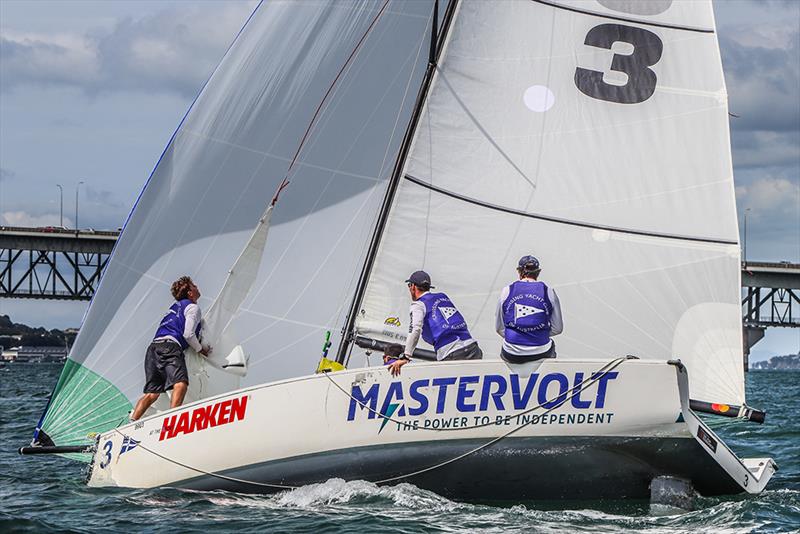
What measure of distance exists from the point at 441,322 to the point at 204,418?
207 cm

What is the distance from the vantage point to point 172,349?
10.8 metres

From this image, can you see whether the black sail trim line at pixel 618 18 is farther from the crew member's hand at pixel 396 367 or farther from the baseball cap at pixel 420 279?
the crew member's hand at pixel 396 367

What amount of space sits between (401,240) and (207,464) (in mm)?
2751

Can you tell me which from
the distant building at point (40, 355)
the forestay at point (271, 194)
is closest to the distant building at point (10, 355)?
the distant building at point (40, 355)

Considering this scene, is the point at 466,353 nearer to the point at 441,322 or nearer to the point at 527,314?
the point at 441,322

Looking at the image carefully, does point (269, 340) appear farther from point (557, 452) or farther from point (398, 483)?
point (557, 452)

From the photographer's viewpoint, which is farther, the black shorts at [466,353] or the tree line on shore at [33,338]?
the tree line on shore at [33,338]

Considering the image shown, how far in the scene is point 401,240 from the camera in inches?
439

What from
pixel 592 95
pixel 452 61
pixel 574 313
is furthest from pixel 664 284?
pixel 452 61

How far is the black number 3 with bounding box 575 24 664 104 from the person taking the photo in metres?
11.3

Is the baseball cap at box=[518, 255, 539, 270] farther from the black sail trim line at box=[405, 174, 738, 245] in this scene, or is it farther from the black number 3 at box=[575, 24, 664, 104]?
the black number 3 at box=[575, 24, 664, 104]

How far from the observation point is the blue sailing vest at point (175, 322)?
10859 mm

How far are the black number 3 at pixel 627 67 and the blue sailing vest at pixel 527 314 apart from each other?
247 cm

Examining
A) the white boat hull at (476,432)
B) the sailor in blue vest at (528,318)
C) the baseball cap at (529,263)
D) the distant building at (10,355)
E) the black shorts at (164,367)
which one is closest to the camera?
the white boat hull at (476,432)
